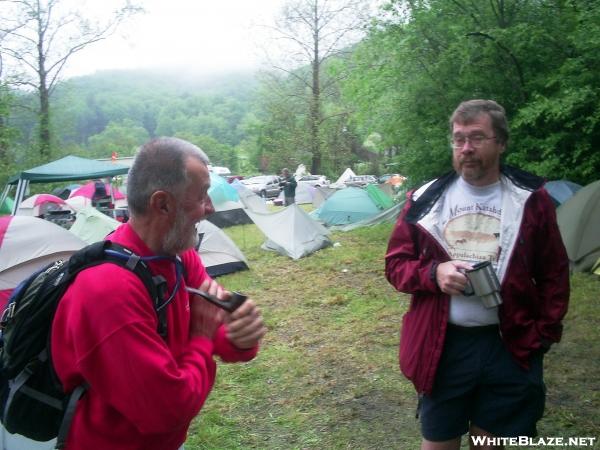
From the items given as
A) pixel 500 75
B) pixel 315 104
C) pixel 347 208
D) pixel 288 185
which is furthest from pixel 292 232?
pixel 315 104

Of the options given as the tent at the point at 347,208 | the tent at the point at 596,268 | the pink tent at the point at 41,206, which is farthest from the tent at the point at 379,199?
the pink tent at the point at 41,206

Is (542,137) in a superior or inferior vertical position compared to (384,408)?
superior

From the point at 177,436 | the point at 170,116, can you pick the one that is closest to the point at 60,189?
the point at 177,436

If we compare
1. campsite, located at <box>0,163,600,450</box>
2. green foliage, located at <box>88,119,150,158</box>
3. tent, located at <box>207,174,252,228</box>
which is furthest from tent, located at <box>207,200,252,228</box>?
green foliage, located at <box>88,119,150,158</box>

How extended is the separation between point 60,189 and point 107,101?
81738 mm

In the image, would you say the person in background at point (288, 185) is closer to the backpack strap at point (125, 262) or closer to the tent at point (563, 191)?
the tent at point (563, 191)

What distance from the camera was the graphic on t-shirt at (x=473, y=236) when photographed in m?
2.03

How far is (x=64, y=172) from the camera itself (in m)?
11.4

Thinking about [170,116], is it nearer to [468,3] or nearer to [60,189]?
[60,189]

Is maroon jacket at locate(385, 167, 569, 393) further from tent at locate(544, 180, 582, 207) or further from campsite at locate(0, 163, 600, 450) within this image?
tent at locate(544, 180, 582, 207)

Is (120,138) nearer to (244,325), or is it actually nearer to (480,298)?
(480,298)

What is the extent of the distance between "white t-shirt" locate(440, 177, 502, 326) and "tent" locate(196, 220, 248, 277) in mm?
6218

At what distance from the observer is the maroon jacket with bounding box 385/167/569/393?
1957 mm

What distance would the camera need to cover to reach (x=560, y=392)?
12.4 ft
